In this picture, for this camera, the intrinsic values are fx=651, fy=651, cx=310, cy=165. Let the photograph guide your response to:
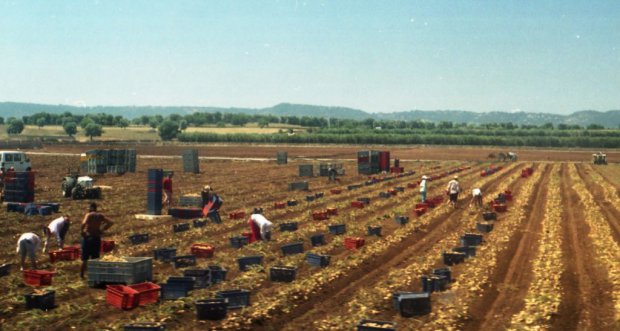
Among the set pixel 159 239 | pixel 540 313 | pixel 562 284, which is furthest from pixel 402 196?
pixel 540 313

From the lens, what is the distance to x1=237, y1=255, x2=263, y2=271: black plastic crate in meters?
19.6

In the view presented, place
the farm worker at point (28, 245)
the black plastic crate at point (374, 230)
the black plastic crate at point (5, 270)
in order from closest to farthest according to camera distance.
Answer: the black plastic crate at point (5, 270) → the farm worker at point (28, 245) → the black plastic crate at point (374, 230)

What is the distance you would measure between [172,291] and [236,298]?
1.80 metres

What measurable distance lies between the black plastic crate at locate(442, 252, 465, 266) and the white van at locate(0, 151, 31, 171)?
115ft

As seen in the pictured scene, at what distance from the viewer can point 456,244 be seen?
24641mm


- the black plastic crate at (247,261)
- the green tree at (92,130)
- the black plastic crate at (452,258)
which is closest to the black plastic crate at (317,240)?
the black plastic crate at (247,261)

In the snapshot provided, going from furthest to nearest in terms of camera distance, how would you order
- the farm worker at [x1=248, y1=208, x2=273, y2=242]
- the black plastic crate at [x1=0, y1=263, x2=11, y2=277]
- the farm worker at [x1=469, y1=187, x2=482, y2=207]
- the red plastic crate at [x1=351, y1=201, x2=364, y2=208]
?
the farm worker at [x1=469, y1=187, x2=482, y2=207], the red plastic crate at [x1=351, y1=201, x2=364, y2=208], the farm worker at [x1=248, y1=208, x2=273, y2=242], the black plastic crate at [x1=0, y1=263, x2=11, y2=277]

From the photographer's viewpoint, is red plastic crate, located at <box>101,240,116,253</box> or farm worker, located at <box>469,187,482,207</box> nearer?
red plastic crate, located at <box>101,240,116,253</box>

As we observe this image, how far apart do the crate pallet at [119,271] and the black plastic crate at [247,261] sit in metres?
3.19

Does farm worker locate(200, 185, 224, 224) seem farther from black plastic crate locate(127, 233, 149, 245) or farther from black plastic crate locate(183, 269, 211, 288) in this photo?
black plastic crate locate(183, 269, 211, 288)

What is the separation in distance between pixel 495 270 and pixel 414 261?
2.65m

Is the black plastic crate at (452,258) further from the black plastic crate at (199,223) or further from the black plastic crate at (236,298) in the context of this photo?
the black plastic crate at (199,223)

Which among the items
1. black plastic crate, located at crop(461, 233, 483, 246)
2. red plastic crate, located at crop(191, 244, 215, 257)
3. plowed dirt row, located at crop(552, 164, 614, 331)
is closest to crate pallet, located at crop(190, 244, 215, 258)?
red plastic crate, located at crop(191, 244, 215, 257)

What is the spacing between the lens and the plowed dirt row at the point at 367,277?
1473 cm
